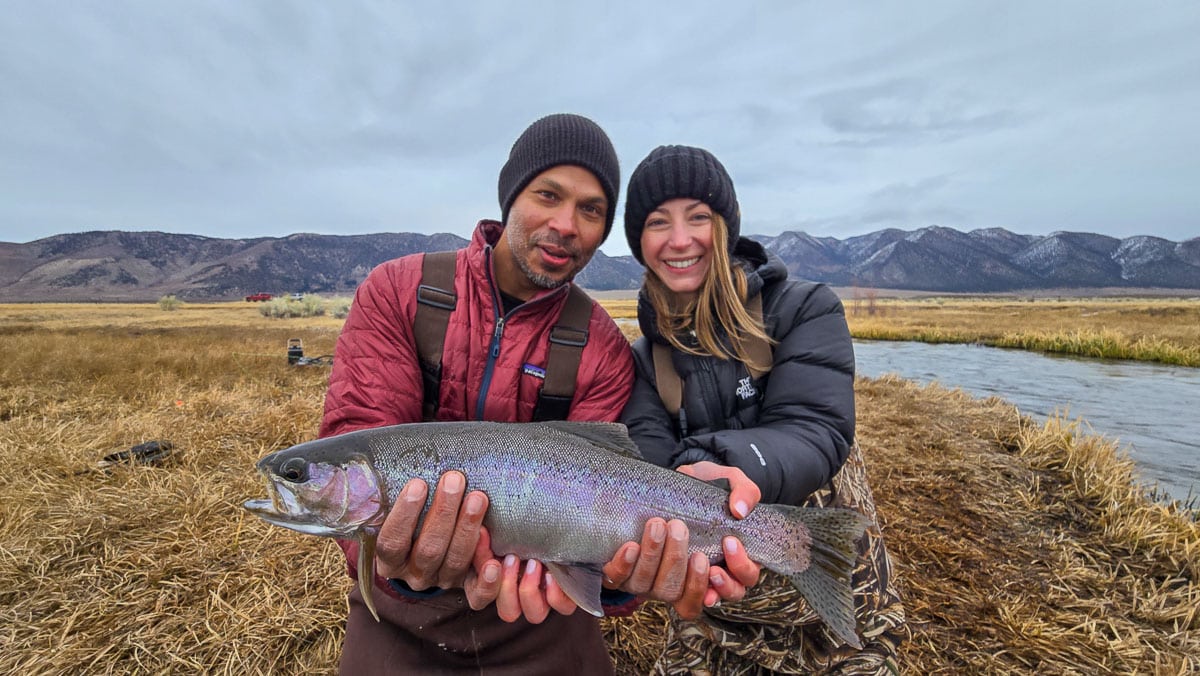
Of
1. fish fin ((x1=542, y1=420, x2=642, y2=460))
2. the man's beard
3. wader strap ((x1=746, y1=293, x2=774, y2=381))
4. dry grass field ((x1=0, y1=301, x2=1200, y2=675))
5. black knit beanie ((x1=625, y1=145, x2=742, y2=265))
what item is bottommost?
dry grass field ((x1=0, y1=301, x2=1200, y2=675))

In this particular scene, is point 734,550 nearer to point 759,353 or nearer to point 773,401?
point 773,401

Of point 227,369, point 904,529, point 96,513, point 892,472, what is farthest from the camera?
point 227,369

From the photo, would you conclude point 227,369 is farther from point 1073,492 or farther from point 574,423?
point 1073,492

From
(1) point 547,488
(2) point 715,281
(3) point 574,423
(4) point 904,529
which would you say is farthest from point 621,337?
(4) point 904,529

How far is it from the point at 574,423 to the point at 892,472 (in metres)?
5.66

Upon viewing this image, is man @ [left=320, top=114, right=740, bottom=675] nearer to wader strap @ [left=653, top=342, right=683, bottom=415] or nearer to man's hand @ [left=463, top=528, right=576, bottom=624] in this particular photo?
man's hand @ [left=463, top=528, right=576, bottom=624]

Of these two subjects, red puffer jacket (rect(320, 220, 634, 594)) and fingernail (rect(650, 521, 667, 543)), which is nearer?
fingernail (rect(650, 521, 667, 543))

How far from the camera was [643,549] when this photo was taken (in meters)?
2.65

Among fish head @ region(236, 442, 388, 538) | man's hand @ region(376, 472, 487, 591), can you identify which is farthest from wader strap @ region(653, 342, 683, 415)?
fish head @ region(236, 442, 388, 538)

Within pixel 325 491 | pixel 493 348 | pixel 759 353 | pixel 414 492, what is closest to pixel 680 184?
pixel 759 353

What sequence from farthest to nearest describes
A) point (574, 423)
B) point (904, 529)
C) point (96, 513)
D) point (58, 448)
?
point (58, 448)
point (904, 529)
point (96, 513)
point (574, 423)

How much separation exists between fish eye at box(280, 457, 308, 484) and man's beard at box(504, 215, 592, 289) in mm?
1643

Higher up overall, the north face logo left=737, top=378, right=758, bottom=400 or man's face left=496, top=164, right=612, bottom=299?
man's face left=496, top=164, right=612, bottom=299

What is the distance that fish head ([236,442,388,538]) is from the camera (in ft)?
8.21
